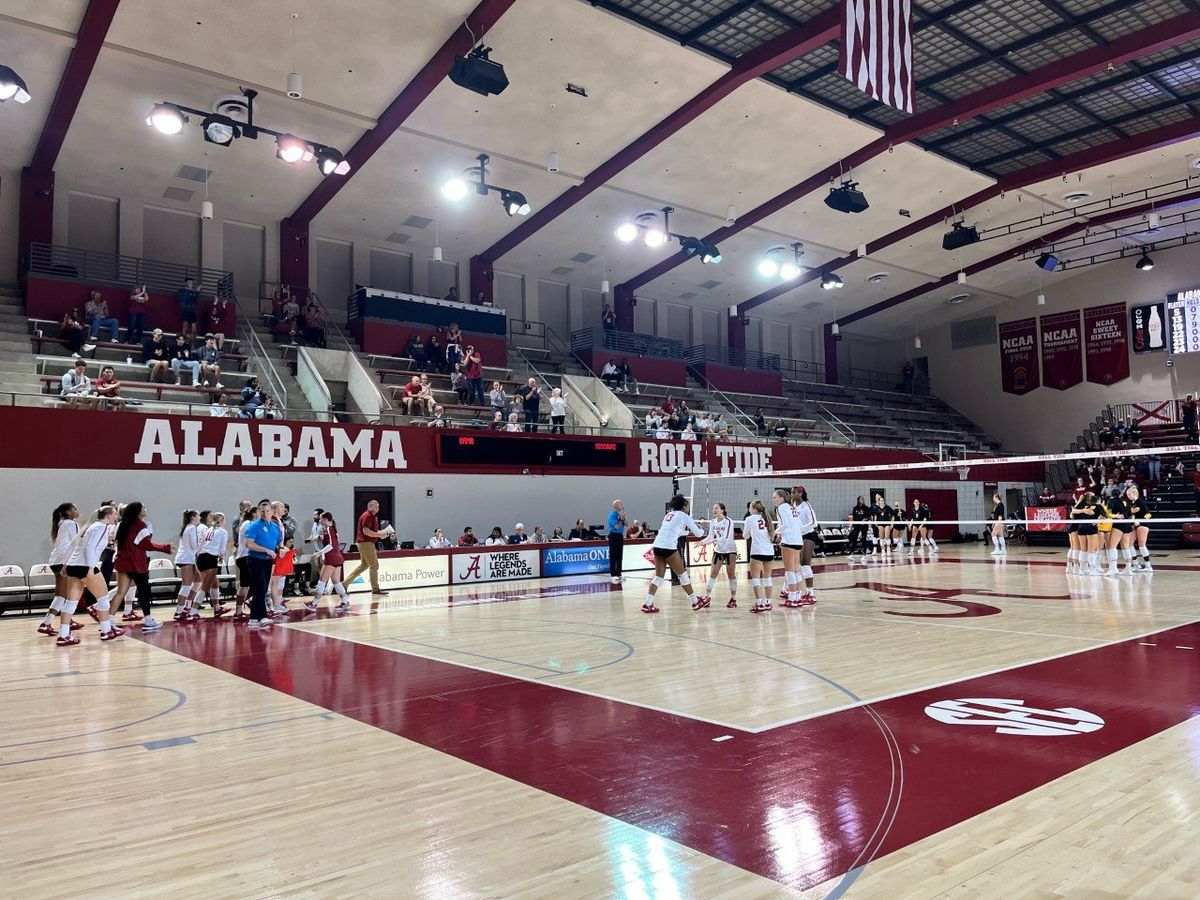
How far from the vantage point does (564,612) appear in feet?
45.5

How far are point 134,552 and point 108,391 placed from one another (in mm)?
7055

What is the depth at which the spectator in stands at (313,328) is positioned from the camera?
81.2ft

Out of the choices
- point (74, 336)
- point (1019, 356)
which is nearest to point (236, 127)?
point (74, 336)

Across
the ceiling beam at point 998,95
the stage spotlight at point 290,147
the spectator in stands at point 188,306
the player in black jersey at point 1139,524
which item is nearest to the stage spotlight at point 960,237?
the ceiling beam at point 998,95

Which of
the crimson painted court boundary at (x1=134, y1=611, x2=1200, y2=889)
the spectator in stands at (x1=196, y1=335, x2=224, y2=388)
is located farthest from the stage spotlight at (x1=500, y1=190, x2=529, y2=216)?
the crimson painted court boundary at (x1=134, y1=611, x2=1200, y2=889)

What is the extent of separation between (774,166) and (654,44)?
7.04m

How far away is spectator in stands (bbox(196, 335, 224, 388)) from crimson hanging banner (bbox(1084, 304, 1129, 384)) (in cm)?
3579

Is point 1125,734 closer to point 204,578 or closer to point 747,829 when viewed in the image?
point 747,829

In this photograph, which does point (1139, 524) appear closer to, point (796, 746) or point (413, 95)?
point (796, 746)

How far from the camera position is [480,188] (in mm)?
22953

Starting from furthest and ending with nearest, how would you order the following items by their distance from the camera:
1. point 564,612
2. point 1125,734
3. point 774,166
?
point 774,166, point 564,612, point 1125,734

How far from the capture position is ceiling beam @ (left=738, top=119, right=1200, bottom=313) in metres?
25.6

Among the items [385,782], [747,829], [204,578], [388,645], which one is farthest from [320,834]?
[204,578]

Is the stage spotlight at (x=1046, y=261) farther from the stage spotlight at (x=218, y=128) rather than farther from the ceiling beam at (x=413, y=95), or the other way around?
the stage spotlight at (x=218, y=128)
